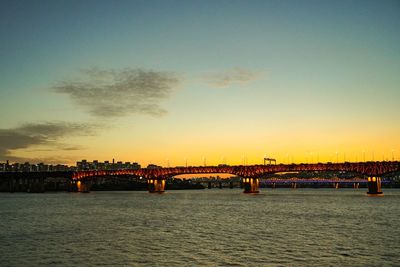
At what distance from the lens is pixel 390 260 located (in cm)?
3962

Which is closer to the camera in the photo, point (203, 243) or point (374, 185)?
point (203, 243)

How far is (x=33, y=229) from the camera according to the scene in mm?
65750

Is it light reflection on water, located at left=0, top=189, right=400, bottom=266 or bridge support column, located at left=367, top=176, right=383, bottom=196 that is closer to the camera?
light reflection on water, located at left=0, top=189, right=400, bottom=266

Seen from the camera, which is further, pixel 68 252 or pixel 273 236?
pixel 273 236

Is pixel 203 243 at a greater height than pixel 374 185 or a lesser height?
lesser

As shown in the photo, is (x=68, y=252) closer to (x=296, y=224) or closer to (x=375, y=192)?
(x=296, y=224)

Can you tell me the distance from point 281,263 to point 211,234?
2062 cm

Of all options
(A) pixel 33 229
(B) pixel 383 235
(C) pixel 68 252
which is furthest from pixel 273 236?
(A) pixel 33 229

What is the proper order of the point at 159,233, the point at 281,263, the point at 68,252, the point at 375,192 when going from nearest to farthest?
the point at 281,263 → the point at 68,252 → the point at 159,233 → the point at 375,192

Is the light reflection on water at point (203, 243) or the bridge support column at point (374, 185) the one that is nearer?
the light reflection on water at point (203, 243)

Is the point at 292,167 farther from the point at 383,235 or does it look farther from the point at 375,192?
the point at 383,235

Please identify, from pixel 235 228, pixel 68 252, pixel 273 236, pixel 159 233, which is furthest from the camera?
pixel 235 228

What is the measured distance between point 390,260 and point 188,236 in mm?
24264

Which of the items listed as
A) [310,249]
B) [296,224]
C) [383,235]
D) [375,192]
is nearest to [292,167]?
[375,192]
